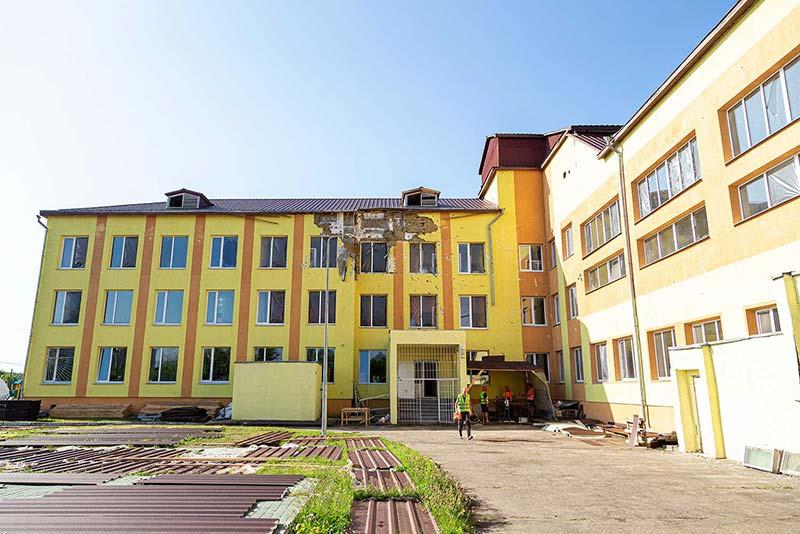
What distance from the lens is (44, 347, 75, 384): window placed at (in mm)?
26250

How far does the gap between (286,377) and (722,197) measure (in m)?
17.5

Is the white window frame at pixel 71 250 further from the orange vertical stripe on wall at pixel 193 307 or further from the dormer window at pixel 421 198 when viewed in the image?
the dormer window at pixel 421 198

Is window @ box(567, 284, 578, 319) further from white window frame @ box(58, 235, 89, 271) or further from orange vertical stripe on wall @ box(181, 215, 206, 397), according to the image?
white window frame @ box(58, 235, 89, 271)

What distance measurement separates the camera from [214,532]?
5367mm

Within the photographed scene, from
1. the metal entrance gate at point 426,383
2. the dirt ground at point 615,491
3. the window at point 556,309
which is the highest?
the window at point 556,309

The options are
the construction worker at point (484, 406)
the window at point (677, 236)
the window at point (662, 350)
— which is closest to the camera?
the window at point (677, 236)

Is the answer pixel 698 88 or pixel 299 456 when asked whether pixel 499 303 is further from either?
pixel 299 456

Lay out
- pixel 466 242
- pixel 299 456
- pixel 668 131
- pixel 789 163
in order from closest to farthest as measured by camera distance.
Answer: pixel 299 456 → pixel 789 163 → pixel 668 131 → pixel 466 242

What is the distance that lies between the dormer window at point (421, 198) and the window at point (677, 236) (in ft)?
43.7

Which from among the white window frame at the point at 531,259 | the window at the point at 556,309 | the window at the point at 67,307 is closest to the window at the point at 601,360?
the window at the point at 556,309

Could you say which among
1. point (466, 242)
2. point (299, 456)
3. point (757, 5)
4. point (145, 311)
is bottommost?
point (299, 456)

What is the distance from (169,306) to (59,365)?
5.90 metres

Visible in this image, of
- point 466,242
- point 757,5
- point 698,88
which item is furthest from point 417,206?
point 757,5

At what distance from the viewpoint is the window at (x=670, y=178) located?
52.2 feet
